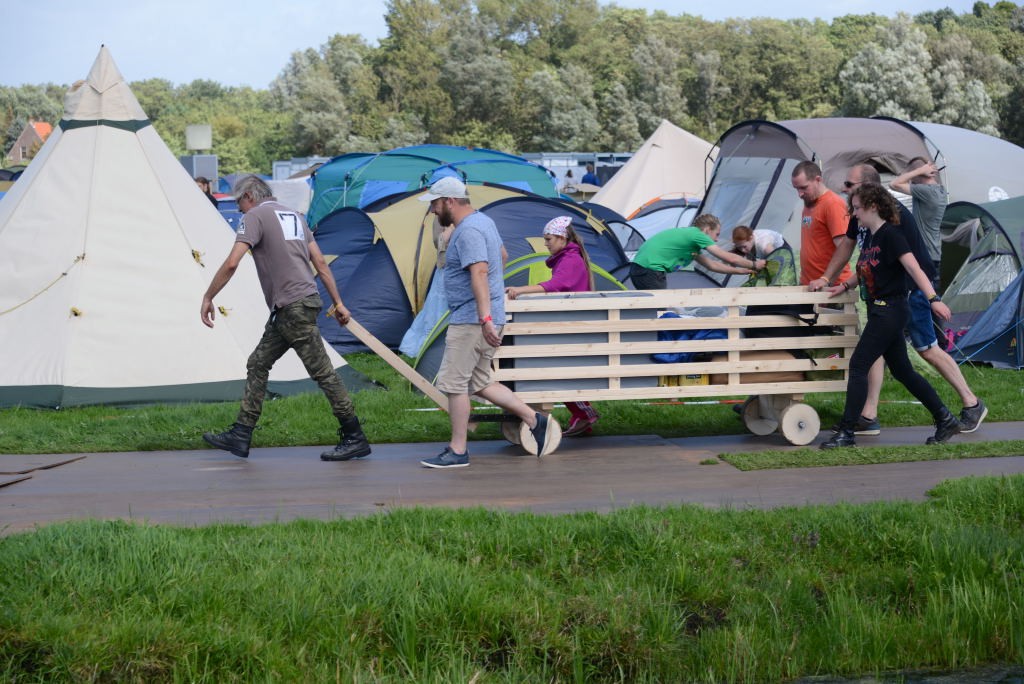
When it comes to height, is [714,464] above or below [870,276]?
below

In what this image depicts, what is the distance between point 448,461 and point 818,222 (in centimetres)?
342

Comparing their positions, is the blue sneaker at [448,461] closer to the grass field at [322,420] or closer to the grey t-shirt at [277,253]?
the grass field at [322,420]

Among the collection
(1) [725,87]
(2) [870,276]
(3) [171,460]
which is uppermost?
(1) [725,87]

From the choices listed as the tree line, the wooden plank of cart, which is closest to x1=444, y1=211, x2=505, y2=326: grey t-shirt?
the wooden plank of cart

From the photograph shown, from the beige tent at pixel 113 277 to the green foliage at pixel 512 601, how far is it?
4772 mm

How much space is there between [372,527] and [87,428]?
13.3 ft

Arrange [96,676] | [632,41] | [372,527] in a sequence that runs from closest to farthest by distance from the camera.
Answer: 1. [96,676]
2. [372,527]
3. [632,41]

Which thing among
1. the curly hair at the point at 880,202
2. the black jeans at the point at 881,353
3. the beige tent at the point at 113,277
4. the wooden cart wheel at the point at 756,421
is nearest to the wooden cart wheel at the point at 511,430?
the wooden cart wheel at the point at 756,421

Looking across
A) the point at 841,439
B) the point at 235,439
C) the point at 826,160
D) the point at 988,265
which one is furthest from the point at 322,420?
the point at 826,160

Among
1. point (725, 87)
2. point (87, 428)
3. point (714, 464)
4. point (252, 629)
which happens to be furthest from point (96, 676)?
point (725, 87)

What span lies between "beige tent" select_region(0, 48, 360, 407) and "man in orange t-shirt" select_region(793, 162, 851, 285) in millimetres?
4502

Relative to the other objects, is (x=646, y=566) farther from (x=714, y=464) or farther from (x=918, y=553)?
(x=714, y=464)

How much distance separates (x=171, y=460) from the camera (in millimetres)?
8086

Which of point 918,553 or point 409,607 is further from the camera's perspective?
point 918,553
